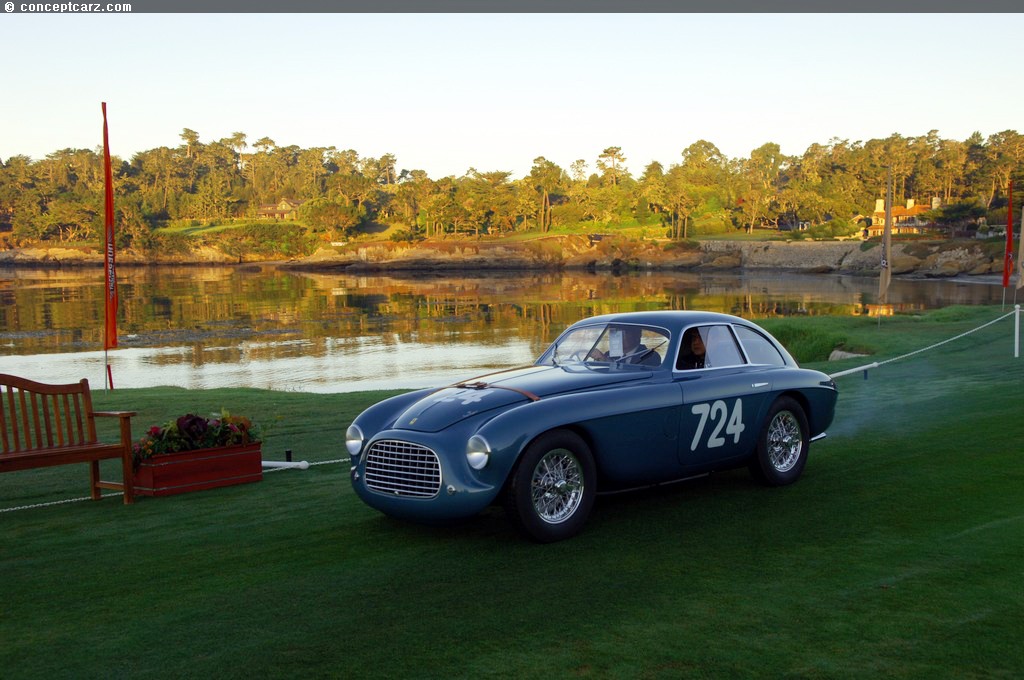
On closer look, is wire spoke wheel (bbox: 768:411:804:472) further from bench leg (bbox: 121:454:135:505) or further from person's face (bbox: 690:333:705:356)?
bench leg (bbox: 121:454:135:505)

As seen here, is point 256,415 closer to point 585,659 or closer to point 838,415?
point 838,415

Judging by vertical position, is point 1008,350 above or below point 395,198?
below

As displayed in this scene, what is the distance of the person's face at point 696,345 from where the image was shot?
873 cm

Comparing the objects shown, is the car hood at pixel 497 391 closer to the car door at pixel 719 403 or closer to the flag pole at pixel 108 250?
the car door at pixel 719 403

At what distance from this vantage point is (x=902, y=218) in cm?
13138

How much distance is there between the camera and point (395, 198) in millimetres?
172375

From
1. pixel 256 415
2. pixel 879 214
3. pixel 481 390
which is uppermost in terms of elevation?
pixel 879 214

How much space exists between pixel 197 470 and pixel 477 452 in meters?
3.75

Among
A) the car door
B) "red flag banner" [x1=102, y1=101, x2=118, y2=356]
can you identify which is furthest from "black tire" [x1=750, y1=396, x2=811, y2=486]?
"red flag banner" [x1=102, y1=101, x2=118, y2=356]

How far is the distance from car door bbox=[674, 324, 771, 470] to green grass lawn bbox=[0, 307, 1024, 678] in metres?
0.45

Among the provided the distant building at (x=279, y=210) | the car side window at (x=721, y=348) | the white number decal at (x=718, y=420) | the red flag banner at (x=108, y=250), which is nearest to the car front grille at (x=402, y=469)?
the white number decal at (x=718, y=420)

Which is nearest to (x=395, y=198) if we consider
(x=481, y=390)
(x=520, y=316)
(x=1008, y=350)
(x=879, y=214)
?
(x=879, y=214)

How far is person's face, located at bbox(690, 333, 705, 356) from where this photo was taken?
873 centimetres

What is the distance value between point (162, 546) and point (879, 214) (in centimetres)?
13525
